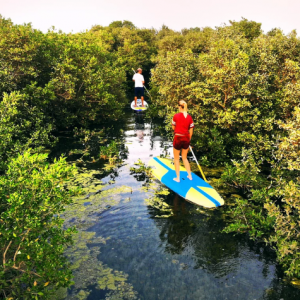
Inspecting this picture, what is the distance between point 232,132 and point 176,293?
294 inches

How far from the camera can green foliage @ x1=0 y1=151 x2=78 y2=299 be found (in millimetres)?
3684

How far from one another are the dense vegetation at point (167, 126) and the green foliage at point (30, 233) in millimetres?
16

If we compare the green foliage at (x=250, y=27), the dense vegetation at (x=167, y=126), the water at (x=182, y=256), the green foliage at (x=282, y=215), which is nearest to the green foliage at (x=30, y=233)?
the dense vegetation at (x=167, y=126)

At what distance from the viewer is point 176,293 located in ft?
14.9

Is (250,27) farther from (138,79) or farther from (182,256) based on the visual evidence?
(182,256)

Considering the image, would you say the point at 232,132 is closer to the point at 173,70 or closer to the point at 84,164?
the point at 173,70

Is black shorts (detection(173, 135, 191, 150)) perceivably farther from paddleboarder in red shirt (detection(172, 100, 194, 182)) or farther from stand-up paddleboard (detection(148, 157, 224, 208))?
stand-up paddleboard (detection(148, 157, 224, 208))

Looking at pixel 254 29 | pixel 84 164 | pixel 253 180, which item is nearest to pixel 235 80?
pixel 253 180

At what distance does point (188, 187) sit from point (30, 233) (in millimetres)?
4998

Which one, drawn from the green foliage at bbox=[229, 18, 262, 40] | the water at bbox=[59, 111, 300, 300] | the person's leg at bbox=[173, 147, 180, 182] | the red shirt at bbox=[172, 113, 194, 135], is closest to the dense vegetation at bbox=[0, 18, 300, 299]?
the water at bbox=[59, 111, 300, 300]

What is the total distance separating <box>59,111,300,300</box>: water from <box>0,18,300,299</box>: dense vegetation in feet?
1.30

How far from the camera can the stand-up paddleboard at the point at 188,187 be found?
7.35m

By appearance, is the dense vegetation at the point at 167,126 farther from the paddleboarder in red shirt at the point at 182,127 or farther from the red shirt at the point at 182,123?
the red shirt at the point at 182,123

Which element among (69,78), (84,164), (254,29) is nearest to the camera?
(84,164)
